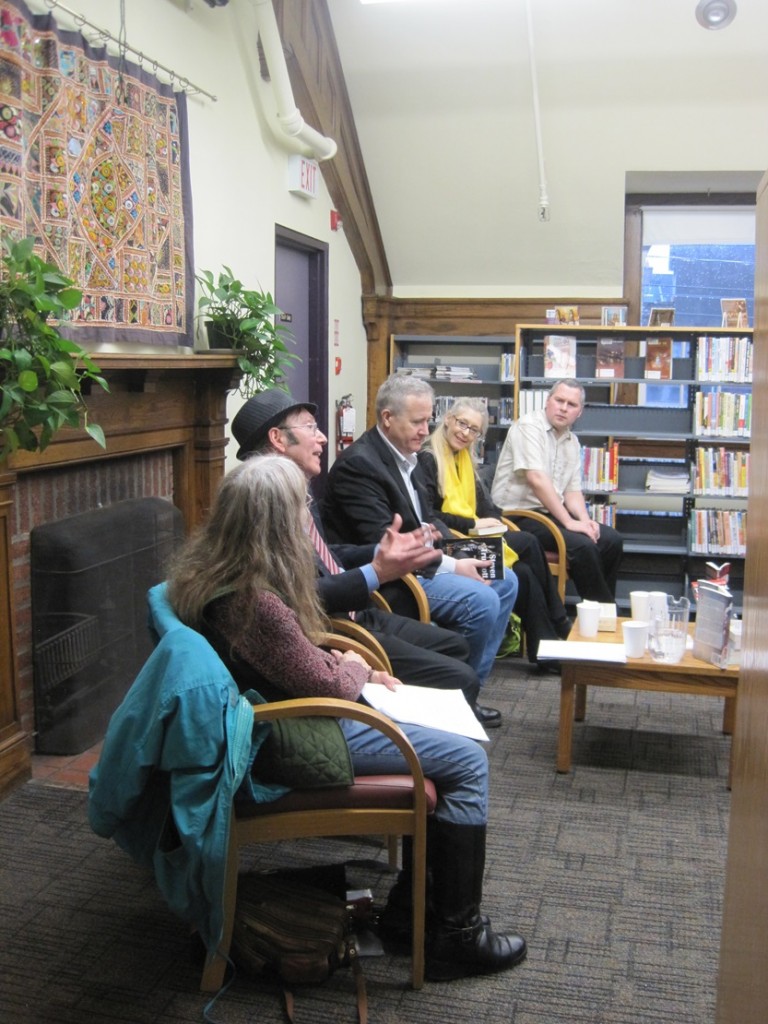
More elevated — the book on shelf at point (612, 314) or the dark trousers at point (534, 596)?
the book on shelf at point (612, 314)

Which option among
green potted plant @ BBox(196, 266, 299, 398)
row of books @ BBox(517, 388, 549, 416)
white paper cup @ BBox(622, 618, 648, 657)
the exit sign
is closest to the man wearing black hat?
white paper cup @ BBox(622, 618, 648, 657)

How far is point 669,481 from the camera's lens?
588 centimetres

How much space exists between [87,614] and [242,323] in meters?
1.37

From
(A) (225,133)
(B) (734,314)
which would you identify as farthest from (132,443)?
(B) (734,314)

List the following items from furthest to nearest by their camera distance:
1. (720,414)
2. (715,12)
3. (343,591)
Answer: (720,414) < (715,12) < (343,591)

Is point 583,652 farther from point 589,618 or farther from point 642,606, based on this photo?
point 642,606

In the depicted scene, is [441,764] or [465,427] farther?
[465,427]

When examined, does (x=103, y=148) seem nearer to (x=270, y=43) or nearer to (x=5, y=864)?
(x=270, y=43)

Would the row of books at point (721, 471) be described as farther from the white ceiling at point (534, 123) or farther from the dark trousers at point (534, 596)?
the white ceiling at point (534, 123)

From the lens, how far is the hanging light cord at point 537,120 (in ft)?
18.3

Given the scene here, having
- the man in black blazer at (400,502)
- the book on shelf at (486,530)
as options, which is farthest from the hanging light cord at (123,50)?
the book on shelf at (486,530)

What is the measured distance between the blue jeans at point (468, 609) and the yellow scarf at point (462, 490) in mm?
753

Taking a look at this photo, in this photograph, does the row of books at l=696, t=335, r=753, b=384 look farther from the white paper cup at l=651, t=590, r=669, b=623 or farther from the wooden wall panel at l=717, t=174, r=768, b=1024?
the wooden wall panel at l=717, t=174, r=768, b=1024

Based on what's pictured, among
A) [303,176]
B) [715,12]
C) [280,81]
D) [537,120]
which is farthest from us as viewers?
[537,120]
